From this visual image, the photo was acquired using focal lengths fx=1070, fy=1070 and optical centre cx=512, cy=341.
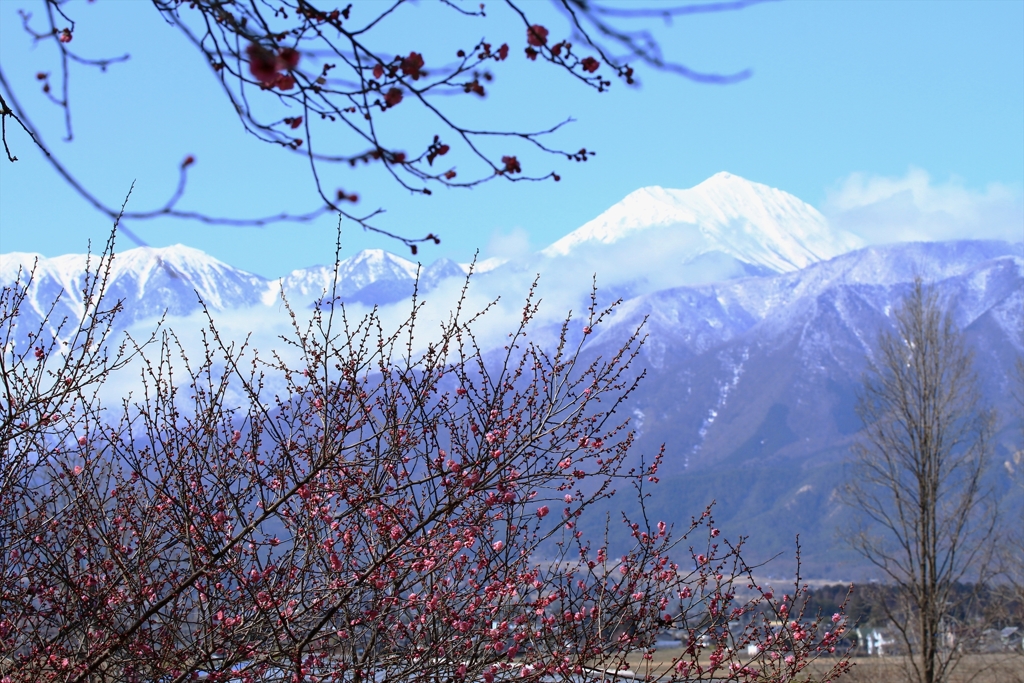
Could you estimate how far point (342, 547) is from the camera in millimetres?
5824

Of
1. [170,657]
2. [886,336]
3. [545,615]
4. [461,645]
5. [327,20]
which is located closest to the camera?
[327,20]

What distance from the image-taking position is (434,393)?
246 inches

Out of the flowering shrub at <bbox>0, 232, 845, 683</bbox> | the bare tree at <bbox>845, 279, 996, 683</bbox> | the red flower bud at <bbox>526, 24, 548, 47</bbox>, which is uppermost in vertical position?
the bare tree at <bbox>845, 279, 996, 683</bbox>

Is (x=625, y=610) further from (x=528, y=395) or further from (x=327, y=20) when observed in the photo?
(x=327, y=20)

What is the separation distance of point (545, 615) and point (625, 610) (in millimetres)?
445

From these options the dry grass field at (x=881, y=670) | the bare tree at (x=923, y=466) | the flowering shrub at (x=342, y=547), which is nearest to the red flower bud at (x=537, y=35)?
the flowering shrub at (x=342, y=547)

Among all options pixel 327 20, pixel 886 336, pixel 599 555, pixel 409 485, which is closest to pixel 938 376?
pixel 886 336

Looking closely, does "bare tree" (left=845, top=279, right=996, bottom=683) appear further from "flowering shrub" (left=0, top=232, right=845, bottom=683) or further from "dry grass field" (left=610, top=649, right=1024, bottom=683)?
"flowering shrub" (left=0, top=232, right=845, bottom=683)

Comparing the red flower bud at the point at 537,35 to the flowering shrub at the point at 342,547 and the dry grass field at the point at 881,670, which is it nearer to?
the flowering shrub at the point at 342,547

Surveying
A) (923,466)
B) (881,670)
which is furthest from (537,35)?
(881,670)

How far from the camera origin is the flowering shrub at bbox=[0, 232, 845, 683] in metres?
5.01

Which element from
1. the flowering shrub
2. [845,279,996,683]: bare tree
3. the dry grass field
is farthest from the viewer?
[845,279,996,683]: bare tree

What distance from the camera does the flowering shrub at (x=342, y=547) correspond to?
5.01m

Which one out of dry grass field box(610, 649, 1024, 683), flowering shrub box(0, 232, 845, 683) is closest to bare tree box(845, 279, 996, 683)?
dry grass field box(610, 649, 1024, 683)
